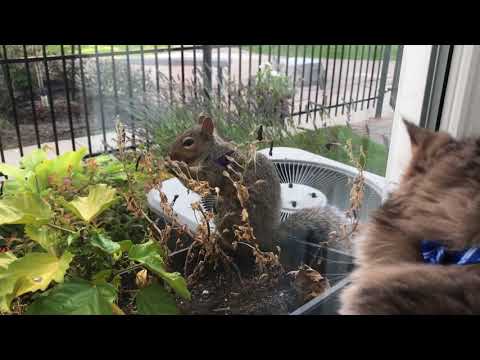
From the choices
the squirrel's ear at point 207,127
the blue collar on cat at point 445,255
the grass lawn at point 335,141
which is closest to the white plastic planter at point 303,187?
the grass lawn at point 335,141

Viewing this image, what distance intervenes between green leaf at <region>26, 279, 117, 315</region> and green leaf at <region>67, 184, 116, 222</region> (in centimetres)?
13

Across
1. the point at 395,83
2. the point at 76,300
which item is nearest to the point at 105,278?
the point at 76,300

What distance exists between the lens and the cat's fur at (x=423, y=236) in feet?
1.79

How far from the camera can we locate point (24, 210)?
81 centimetres

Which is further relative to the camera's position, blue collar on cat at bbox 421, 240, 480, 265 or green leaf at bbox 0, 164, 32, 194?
green leaf at bbox 0, 164, 32, 194

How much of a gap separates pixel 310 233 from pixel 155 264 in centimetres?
35

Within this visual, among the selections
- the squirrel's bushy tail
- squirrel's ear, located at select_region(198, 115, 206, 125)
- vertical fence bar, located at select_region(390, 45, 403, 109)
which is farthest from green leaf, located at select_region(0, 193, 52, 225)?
vertical fence bar, located at select_region(390, 45, 403, 109)

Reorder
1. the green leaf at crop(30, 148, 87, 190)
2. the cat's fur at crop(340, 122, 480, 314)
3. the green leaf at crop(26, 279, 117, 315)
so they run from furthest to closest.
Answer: the green leaf at crop(30, 148, 87, 190), the green leaf at crop(26, 279, 117, 315), the cat's fur at crop(340, 122, 480, 314)

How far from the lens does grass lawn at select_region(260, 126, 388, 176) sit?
948 mm

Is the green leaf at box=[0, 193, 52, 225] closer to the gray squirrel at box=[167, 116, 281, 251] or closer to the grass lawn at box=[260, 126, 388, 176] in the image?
the gray squirrel at box=[167, 116, 281, 251]
